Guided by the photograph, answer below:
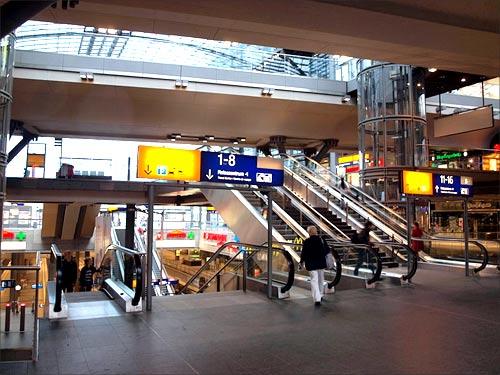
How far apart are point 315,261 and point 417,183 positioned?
522cm

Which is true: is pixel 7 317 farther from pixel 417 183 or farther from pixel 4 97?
pixel 417 183

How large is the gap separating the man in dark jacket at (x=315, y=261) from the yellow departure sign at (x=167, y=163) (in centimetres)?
238

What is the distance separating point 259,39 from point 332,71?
11588 mm

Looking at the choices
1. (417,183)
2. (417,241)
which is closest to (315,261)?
(417,183)

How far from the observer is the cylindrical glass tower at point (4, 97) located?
31.8ft

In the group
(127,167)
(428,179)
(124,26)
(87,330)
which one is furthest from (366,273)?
(127,167)

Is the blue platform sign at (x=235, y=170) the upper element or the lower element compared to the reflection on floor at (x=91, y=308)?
upper

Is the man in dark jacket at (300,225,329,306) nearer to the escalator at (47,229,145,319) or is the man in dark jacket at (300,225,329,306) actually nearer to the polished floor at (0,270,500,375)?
the polished floor at (0,270,500,375)

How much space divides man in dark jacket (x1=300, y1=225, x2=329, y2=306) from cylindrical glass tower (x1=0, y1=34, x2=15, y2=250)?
6398mm

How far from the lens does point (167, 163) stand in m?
8.08

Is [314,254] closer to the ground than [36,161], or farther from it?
closer to the ground

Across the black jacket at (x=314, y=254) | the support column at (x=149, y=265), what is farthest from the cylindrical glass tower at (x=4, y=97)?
the black jacket at (x=314, y=254)

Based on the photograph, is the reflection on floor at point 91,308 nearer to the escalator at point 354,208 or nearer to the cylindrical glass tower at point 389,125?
the escalator at point 354,208

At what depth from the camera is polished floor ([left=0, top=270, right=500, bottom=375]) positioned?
461cm
